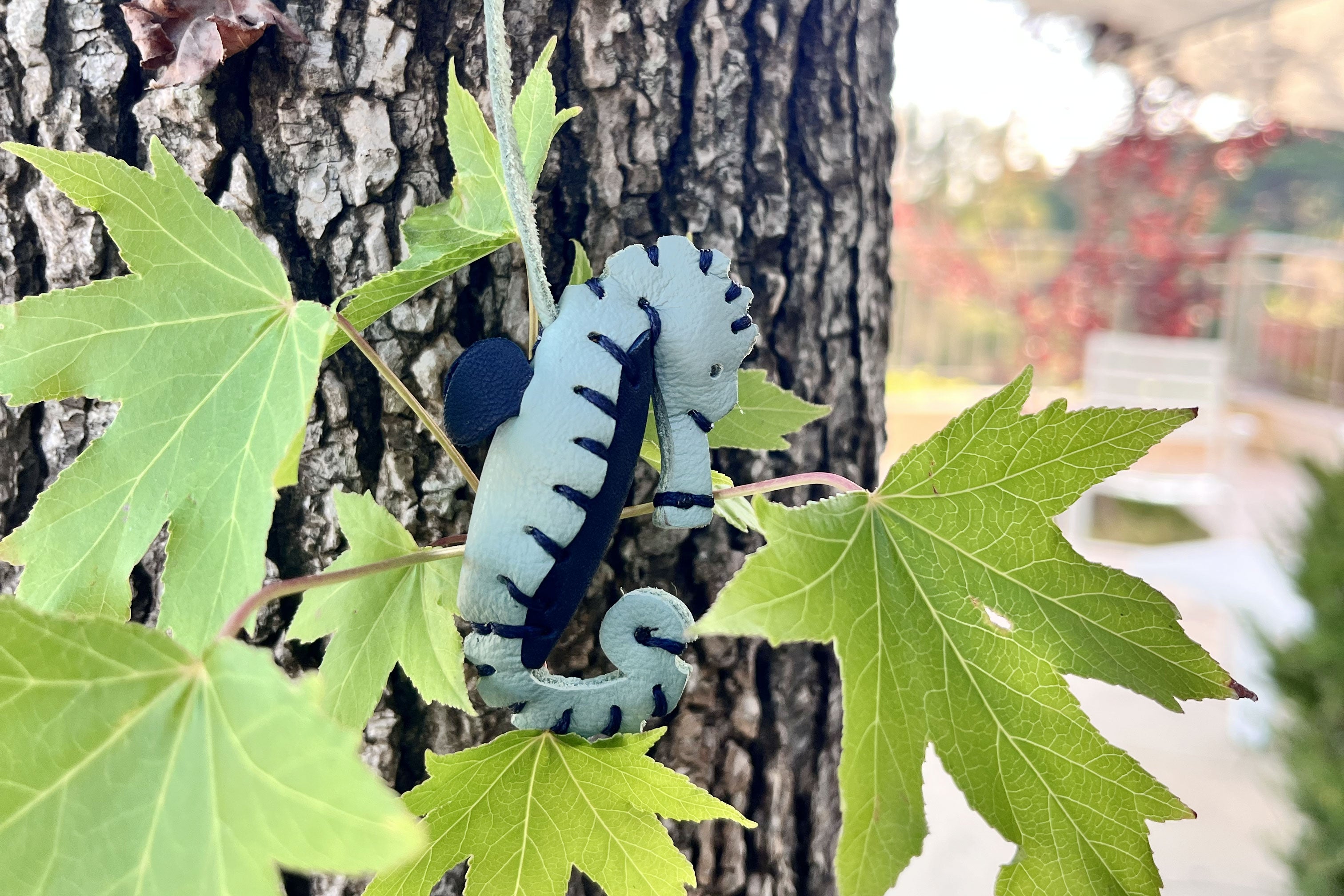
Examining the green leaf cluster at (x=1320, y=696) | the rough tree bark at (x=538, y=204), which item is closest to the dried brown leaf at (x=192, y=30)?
the rough tree bark at (x=538, y=204)

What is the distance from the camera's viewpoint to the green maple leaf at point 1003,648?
0.49 m

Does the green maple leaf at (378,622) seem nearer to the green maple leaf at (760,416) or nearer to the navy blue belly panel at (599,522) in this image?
the navy blue belly panel at (599,522)

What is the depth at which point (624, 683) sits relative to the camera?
1.70 feet

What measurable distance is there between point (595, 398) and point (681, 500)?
0.07 metres

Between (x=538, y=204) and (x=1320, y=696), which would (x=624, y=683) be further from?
(x=1320, y=696)

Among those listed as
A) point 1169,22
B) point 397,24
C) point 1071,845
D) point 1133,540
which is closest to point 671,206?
point 397,24

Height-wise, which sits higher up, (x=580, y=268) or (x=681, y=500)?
(x=580, y=268)

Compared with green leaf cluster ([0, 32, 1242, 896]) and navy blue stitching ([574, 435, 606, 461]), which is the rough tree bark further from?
navy blue stitching ([574, 435, 606, 461])

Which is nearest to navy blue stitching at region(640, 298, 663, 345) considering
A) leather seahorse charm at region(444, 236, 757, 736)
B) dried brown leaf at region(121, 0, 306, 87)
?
leather seahorse charm at region(444, 236, 757, 736)

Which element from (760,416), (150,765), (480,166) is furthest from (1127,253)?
(150,765)

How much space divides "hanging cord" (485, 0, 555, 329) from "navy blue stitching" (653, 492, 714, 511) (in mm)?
113

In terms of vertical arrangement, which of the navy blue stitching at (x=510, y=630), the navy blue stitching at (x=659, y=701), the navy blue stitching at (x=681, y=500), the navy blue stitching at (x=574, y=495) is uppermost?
the navy blue stitching at (x=574, y=495)

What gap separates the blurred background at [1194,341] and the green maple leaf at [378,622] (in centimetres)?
222

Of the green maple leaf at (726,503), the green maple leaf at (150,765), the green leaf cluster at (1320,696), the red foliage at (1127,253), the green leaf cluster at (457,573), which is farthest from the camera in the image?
the red foliage at (1127,253)
